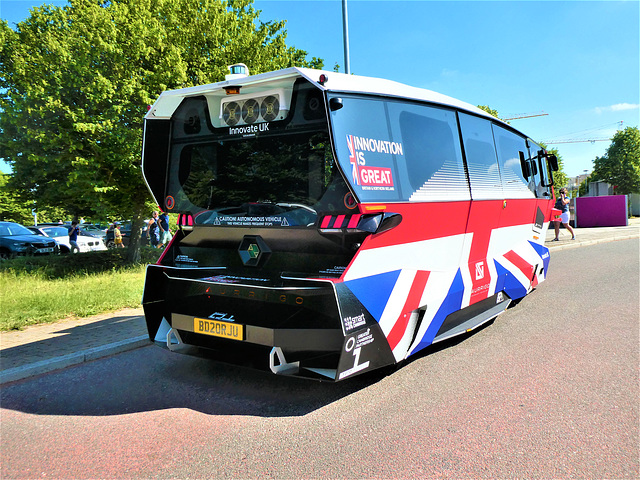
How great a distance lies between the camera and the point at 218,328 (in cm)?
396

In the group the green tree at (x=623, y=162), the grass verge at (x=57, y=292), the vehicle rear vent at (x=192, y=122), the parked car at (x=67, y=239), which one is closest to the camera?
the vehicle rear vent at (x=192, y=122)

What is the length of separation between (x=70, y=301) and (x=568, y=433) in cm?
735

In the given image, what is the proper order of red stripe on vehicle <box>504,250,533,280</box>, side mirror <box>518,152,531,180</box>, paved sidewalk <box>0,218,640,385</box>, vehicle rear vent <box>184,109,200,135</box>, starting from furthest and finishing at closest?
side mirror <box>518,152,531,180</box> < red stripe on vehicle <box>504,250,533,280</box> < paved sidewalk <box>0,218,640,385</box> < vehicle rear vent <box>184,109,200,135</box>

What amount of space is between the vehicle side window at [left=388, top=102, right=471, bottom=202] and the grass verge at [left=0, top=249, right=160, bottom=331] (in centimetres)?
557

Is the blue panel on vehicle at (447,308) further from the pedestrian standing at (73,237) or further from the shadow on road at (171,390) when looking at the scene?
the pedestrian standing at (73,237)

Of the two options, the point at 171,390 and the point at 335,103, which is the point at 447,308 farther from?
the point at 171,390

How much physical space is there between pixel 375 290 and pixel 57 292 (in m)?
7.09

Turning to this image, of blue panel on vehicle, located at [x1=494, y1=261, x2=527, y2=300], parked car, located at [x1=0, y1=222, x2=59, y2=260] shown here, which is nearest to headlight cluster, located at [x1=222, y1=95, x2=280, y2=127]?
blue panel on vehicle, located at [x1=494, y1=261, x2=527, y2=300]

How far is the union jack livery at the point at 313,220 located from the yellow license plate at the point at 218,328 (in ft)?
0.04

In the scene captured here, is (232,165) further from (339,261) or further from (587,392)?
(587,392)

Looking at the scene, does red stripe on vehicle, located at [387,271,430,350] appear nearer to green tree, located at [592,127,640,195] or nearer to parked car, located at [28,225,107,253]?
parked car, located at [28,225,107,253]

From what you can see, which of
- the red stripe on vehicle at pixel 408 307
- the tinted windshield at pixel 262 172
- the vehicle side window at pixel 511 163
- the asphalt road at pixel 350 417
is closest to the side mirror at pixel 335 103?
the tinted windshield at pixel 262 172

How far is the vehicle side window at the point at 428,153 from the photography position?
3.97m

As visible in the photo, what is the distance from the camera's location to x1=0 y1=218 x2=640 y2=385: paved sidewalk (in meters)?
4.73
